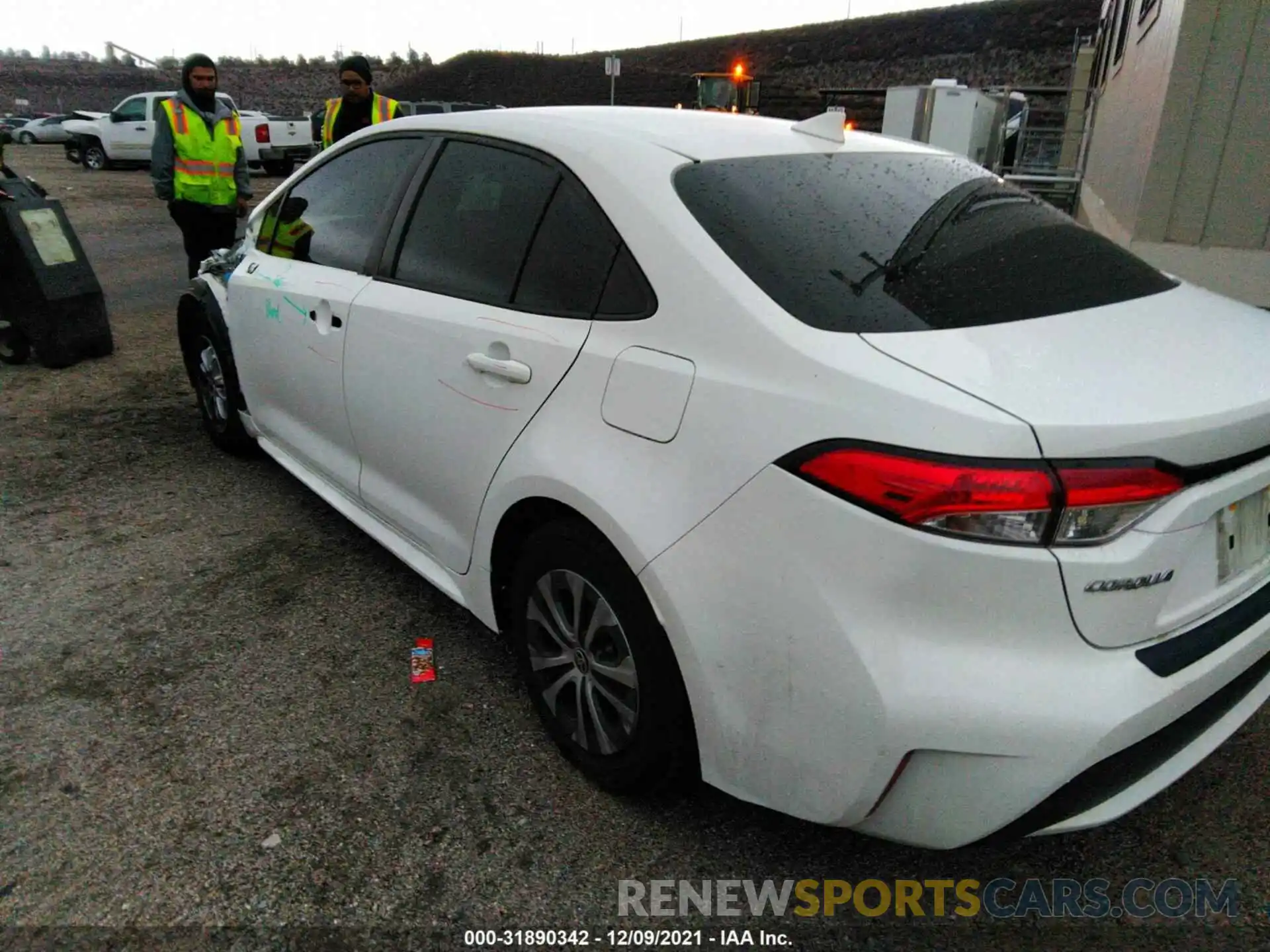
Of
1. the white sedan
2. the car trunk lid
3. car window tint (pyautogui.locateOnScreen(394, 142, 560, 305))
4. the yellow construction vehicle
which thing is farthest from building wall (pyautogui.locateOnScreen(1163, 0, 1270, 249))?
the yellow construction vehicle

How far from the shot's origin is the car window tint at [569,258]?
212 cm

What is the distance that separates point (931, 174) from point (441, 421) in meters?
1.53

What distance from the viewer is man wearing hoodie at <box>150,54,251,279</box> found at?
585 centimetres

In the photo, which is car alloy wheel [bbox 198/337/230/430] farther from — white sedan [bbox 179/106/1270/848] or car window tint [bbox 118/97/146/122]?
car window tint [bbox 118/97/146/122]

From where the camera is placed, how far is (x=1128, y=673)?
1.56m

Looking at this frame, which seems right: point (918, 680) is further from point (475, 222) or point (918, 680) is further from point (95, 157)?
point (95, 157)

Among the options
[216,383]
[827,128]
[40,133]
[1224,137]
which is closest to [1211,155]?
[1224,137]

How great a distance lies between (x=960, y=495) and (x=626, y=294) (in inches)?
36.0

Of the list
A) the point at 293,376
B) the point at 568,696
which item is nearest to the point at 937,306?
the point at 568,696

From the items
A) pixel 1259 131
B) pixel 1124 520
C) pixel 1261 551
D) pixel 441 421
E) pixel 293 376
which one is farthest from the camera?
pixel 1259 131

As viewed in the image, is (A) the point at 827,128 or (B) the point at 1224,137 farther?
(B) the point at 1224,137

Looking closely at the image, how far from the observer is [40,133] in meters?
33.0

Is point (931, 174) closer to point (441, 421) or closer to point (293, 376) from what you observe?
point (441, 421)

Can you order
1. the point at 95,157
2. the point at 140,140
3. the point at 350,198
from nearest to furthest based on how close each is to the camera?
the point at 350,198 → the point at 140,140 → the point at 95,157
